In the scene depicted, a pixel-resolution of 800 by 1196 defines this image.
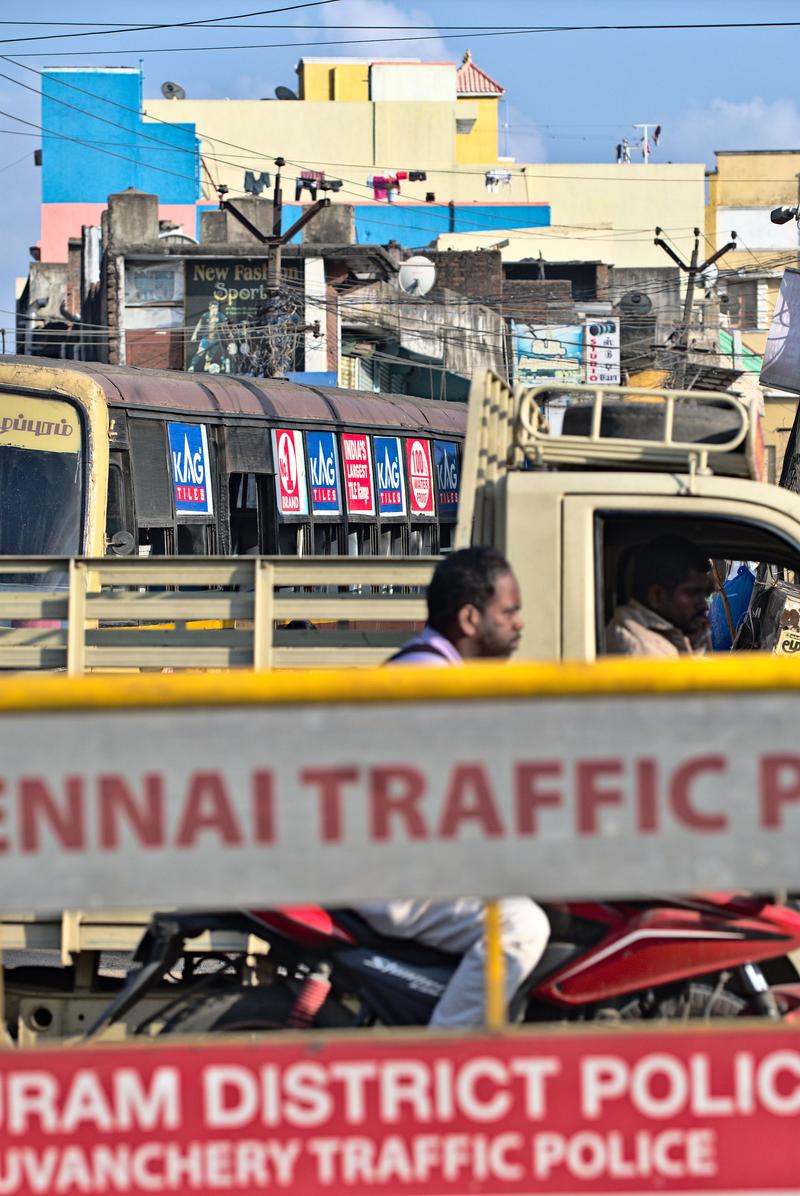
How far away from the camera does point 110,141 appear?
5269cm

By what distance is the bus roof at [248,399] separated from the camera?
495 inches

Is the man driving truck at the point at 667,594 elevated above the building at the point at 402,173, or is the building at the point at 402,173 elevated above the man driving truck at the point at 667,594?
the building at the point at 402,173

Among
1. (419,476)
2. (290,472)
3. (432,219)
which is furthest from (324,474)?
(432,219)

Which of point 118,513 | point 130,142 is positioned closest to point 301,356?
point 130,142

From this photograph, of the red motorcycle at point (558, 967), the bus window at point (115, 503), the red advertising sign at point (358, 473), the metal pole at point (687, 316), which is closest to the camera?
the red motorcycle at point (558, 967)

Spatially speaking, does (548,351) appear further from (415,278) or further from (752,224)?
(752,224)

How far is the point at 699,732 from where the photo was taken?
2518 mm

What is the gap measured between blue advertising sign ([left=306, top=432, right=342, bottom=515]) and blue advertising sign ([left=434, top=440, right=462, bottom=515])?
2.52 metres

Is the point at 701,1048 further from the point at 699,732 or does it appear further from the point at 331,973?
the point at 331,973

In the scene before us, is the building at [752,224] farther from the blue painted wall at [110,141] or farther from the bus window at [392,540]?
the bus window at [392,540]

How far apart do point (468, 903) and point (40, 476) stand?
29.3 ft

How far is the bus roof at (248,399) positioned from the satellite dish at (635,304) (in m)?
30.3

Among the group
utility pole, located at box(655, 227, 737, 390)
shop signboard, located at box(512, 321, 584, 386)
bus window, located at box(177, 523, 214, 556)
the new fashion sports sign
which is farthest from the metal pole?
the new fashion sports sign

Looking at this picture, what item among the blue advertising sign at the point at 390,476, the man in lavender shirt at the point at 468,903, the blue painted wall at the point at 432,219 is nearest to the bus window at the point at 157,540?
the blue advertising sign at the point at 390,476
